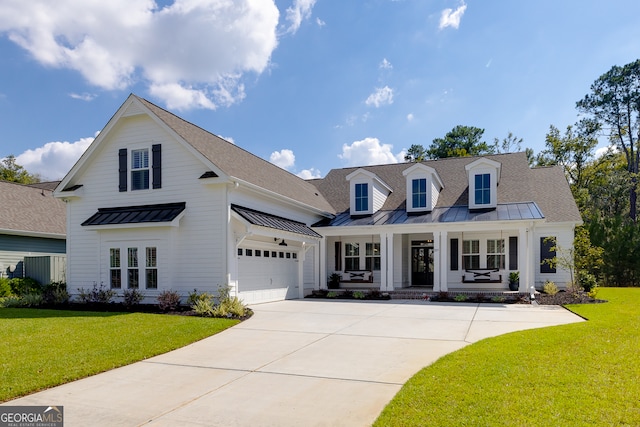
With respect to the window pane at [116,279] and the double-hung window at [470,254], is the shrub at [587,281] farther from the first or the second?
the window pane at [116,279]

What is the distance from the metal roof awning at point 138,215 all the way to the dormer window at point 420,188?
10.4 meters

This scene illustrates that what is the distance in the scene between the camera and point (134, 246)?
15.3 m

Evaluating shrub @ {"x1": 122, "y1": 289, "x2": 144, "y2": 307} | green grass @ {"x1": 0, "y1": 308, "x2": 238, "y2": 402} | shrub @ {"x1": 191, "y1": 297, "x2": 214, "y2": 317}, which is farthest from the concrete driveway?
shrub @ {"x1": 122, "y1": 289, "x2": 144, "y2": 307}

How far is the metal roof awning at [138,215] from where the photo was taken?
48.0 ft

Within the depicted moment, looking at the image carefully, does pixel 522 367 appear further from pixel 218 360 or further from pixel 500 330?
pixel 218 360

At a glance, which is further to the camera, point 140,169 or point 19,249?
point 19,249

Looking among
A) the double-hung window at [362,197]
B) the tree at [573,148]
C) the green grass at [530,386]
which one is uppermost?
the tree at [573,148]

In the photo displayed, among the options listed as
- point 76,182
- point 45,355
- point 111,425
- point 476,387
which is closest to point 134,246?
point 76,182

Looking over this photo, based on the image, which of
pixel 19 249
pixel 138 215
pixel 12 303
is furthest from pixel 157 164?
pixel 19 249

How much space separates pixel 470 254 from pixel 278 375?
15770 millimetres

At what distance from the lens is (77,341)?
887 centimetres

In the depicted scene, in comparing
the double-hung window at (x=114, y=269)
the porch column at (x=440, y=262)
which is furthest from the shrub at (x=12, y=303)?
the porch column at (x=440, y=262)

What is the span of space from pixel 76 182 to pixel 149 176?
3384mm

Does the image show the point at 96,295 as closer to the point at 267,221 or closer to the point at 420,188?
the point at 267,221
